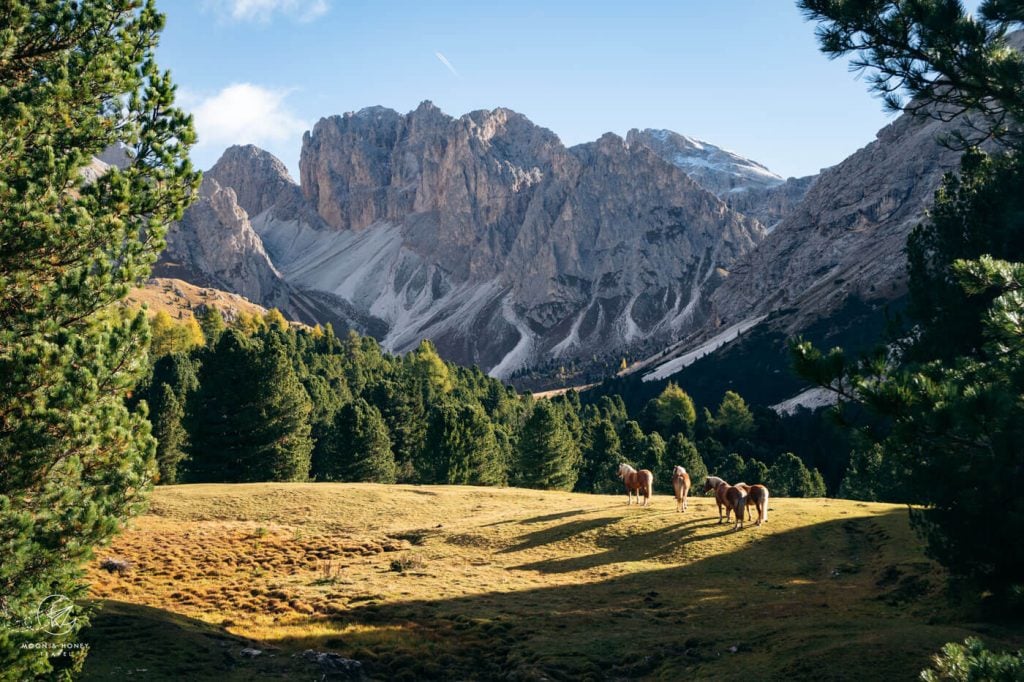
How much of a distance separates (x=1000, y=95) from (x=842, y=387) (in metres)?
6.39

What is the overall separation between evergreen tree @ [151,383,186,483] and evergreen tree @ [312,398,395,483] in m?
15.8

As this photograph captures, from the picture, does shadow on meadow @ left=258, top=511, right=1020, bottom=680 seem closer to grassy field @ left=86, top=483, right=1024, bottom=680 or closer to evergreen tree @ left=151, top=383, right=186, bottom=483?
grassy field @ left=86, top=483, right=1024, bottom=680

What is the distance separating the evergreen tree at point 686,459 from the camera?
285 feet

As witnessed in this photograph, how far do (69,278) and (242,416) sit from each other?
53809mm

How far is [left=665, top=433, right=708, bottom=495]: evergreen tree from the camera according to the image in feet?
285

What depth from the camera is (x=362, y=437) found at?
250 ft

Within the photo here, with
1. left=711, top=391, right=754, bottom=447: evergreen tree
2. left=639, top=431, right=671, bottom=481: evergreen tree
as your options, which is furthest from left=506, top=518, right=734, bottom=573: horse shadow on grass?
left=711, top=391, right=754, bottom=447: evergreen tree

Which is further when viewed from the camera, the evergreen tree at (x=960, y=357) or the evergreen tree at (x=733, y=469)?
the evergreen tree at (x=733, y=469)

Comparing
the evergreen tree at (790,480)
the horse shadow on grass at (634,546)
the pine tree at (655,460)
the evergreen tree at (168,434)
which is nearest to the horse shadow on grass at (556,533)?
the horse shadow on grass at (634,546)

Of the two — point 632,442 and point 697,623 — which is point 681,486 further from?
point 632,442

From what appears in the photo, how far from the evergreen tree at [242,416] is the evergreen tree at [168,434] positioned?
7280mm

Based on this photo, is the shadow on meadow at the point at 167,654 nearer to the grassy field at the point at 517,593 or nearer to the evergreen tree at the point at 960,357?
the grassy field at the point at 517,593

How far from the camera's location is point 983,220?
1400 inches

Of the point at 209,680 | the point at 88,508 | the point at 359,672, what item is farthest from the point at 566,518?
the point at 88,508
